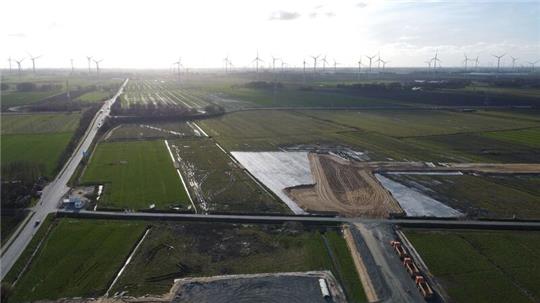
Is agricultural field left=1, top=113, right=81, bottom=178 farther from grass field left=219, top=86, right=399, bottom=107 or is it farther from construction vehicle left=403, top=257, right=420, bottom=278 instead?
grass field left=219, top=86, right=399, bottom=107

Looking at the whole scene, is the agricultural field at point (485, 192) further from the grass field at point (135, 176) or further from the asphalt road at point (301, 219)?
the grass field at point (135, 176)

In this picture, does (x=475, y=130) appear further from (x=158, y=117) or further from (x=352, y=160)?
(x=158, y=117)

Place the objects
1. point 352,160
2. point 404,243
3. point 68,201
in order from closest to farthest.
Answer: point 404,243 → point 68,201 → point 352,160

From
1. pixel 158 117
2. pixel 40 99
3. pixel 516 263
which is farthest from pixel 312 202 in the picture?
pixel 40 99

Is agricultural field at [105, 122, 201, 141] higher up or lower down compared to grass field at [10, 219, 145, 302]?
higher up

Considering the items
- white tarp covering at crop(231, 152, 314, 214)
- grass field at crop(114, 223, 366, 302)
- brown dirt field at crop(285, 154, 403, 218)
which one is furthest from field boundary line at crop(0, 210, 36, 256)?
brown dirt field at crop(285, 154, 403, 218)

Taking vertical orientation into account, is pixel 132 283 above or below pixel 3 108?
below

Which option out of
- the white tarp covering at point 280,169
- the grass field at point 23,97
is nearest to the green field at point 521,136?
the white tarp covering at point 280,169
